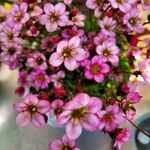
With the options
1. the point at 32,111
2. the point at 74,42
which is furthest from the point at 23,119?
the point at 74,42

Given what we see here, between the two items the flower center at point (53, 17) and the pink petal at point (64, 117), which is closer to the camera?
the pink petal at point (64, 117)

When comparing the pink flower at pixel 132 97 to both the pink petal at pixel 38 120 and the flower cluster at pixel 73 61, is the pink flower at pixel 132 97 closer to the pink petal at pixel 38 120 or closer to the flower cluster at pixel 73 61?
the flower cluster at pixel 73 61

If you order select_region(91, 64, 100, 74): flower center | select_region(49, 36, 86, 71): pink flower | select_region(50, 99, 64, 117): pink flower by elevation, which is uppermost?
select_region(49, 36, 86, 71): pink flower

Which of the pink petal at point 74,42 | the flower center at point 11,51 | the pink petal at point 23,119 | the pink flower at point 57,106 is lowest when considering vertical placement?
the pink petal at point 23,119

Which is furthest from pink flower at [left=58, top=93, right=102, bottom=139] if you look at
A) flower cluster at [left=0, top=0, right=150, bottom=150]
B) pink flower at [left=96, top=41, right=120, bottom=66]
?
pink flower at [left=96, top=41, right=120, bottom=66]

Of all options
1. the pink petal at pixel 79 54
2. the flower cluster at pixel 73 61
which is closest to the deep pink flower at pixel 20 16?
the flower cluster at pixel 73 61

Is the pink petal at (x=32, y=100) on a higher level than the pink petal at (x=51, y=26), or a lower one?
lower

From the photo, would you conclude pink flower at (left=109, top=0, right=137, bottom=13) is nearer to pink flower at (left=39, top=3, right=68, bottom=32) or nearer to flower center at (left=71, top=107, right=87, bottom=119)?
pink flower at (left=39, top=3, right=68, bottom=32)

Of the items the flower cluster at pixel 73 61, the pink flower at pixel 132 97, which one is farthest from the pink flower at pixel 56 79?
the pink flower at pixel 132 97
